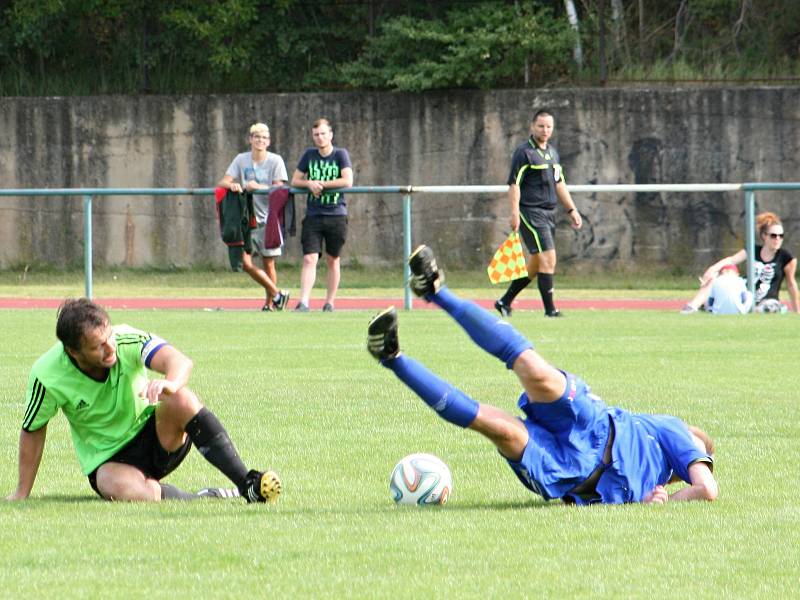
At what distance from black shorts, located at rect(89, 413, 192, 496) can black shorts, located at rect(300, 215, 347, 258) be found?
11213 mm

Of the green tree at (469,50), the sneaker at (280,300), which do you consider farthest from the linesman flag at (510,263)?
the green tree at (469,50)

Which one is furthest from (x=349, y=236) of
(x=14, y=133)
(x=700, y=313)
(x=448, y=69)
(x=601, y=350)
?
(x=601, y=350)

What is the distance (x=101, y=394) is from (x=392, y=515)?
4.74 feet

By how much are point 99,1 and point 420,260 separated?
22829mm

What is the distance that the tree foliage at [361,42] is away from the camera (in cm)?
2630

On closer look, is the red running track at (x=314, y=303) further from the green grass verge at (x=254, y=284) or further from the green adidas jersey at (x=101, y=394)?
the green adidas jersey at (x=101, y=394)

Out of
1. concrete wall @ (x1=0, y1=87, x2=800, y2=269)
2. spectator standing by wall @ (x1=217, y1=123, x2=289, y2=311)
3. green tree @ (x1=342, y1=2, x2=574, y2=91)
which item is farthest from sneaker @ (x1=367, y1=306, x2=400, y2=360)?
green tree @ (x1=342, y1=2, x2=574, y2=91)

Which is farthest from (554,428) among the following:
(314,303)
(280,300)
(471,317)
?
(314,303)

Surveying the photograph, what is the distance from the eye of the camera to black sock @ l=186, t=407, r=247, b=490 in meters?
6.67

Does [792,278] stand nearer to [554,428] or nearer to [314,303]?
[314,303]

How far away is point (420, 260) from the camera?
21.7 ft

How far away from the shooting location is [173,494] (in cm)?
697

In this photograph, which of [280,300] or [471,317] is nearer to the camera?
[471,317]

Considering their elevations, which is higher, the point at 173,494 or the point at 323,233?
the point at 323,233
